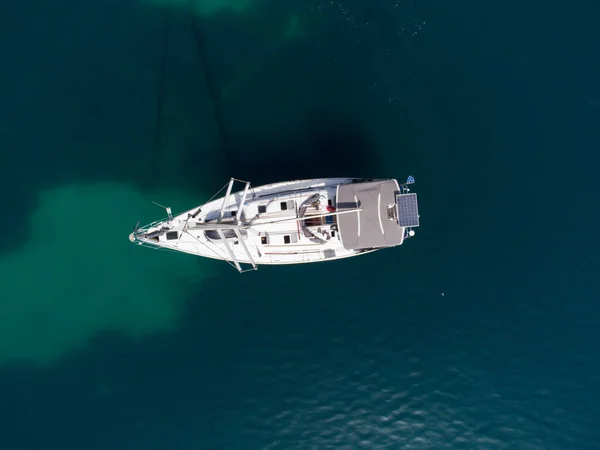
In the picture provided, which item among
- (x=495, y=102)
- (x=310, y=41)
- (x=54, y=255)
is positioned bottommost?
(x=54, y=255)

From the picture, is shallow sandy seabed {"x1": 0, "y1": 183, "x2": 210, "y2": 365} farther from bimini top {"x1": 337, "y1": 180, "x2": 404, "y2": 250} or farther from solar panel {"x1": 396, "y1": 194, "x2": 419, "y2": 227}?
solar panel {"x1": 396, "y1": 194, "x2": 419, "y2": 227}

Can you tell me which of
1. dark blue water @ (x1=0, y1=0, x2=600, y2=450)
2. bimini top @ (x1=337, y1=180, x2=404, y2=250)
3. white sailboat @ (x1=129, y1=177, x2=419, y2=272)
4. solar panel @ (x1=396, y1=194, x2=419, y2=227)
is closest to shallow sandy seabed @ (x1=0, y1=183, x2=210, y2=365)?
dark blue water @ (x1=0, y1=0, x2=600, y2=450)

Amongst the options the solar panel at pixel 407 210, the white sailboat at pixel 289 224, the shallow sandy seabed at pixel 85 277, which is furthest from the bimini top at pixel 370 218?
the shallow sandy seabed at pixel 85 277

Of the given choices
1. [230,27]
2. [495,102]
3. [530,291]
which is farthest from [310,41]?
[530,291]

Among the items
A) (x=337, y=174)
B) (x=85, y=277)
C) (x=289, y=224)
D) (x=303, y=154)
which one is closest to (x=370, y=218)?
(x=289, y=224)

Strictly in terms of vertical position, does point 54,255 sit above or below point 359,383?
above

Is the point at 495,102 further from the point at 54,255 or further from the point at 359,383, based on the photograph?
the point at 54,255
